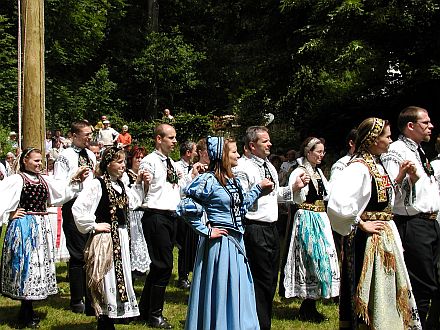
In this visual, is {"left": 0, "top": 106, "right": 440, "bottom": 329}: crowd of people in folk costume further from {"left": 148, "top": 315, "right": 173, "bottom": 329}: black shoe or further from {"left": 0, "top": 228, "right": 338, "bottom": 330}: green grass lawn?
{"left": 0, "top": 228, "right": 338, "bottom": 330}: green grass lawn

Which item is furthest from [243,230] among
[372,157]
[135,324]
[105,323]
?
[135,324]

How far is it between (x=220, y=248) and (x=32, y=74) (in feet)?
11.9

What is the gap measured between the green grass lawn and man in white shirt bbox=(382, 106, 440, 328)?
1.77m

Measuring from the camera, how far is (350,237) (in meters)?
5.43

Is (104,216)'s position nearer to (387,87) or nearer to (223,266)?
(223,266)

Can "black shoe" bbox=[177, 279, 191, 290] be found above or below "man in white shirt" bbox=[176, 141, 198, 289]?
below

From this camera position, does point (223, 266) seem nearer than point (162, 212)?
Yes

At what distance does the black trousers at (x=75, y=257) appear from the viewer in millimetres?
7984

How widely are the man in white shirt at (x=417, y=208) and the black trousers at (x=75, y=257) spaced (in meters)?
3.74

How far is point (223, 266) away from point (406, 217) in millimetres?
1601

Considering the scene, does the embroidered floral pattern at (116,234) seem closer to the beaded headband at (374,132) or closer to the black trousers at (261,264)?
the black trousers at (261,264)

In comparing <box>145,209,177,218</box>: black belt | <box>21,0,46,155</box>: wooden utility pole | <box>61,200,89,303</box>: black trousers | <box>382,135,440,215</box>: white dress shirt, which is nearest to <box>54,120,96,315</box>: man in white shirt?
<box>61,200,89,303</box>: black trousers

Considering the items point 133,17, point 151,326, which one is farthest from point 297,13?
point 133,17

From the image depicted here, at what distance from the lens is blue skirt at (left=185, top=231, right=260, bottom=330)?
5.55 m
